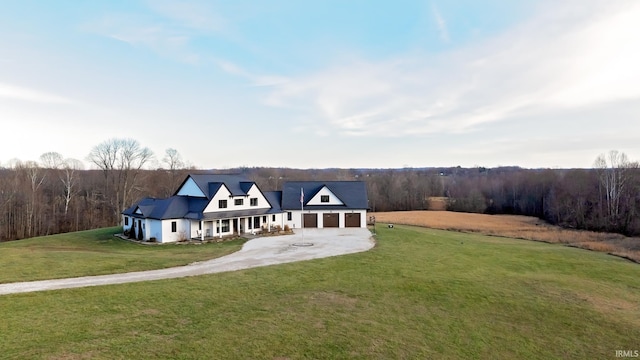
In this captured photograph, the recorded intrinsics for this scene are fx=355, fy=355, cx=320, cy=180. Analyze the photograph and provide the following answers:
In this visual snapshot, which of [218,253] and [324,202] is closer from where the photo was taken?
[218,253]

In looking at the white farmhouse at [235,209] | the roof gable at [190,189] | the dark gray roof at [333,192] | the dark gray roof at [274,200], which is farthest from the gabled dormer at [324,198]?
the roof gable at [190,189]

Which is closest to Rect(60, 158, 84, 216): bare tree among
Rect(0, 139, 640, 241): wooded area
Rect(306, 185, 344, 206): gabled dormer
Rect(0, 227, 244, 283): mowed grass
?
Rect(0, 139, 640, 241): wooded area

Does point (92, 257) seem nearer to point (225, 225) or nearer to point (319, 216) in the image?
point (225, 225)

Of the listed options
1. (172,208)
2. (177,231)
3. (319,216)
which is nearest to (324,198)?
(319,216)

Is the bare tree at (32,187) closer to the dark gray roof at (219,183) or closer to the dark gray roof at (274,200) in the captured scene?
the dark gray roof at (219,183)

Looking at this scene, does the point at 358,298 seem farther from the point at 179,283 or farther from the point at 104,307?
the point at 104,307

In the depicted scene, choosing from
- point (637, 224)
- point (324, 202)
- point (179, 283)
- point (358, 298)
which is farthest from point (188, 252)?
point (637, 224)
